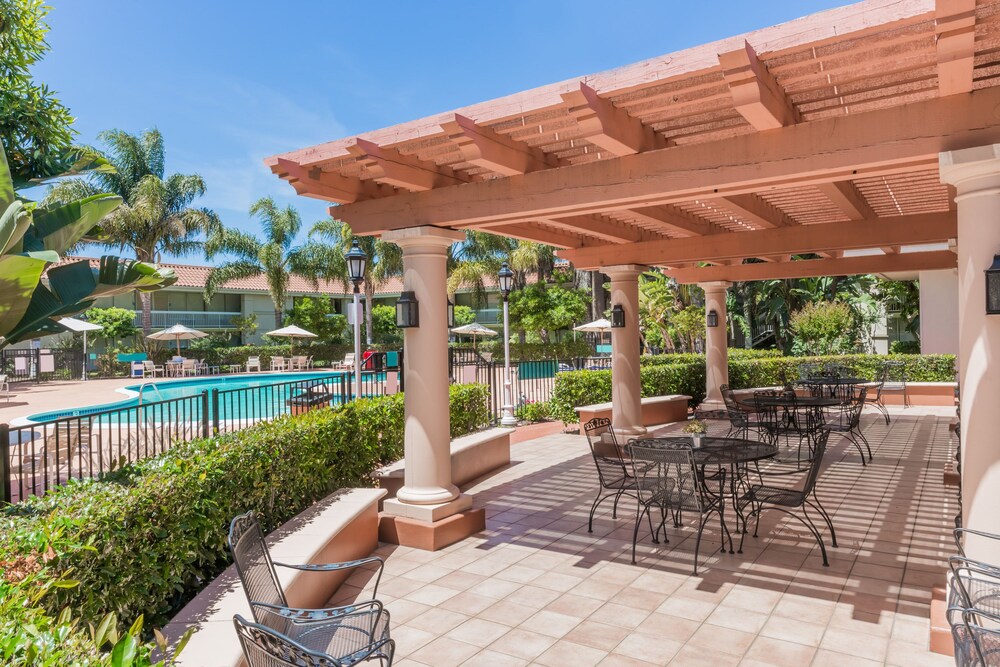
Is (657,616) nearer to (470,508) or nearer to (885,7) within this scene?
(470,508)

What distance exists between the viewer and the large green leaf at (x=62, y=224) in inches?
179

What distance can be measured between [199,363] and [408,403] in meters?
24.0

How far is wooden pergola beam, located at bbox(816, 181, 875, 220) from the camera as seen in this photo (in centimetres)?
603

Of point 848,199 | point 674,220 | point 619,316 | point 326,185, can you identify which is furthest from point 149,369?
point 848,199

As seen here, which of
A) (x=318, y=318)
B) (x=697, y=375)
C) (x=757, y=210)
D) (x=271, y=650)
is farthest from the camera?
(x=318, y=318)

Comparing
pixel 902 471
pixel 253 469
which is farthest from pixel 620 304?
pixel 253 469

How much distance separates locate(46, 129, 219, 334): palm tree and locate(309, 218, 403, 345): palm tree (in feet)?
16.8

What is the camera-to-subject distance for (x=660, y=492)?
534cm

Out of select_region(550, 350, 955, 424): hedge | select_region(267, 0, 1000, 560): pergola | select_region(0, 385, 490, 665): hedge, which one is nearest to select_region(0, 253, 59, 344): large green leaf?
select_region(0, 385, 490, 665): hedge

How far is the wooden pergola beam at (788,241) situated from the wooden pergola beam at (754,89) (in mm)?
4747

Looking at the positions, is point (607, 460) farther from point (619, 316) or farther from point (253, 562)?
point (619, 316)

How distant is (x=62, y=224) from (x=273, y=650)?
3839 mm

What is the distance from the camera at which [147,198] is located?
2755cm

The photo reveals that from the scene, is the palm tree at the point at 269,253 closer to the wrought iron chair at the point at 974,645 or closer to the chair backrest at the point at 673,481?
the chair backrest at the point at 673,481
